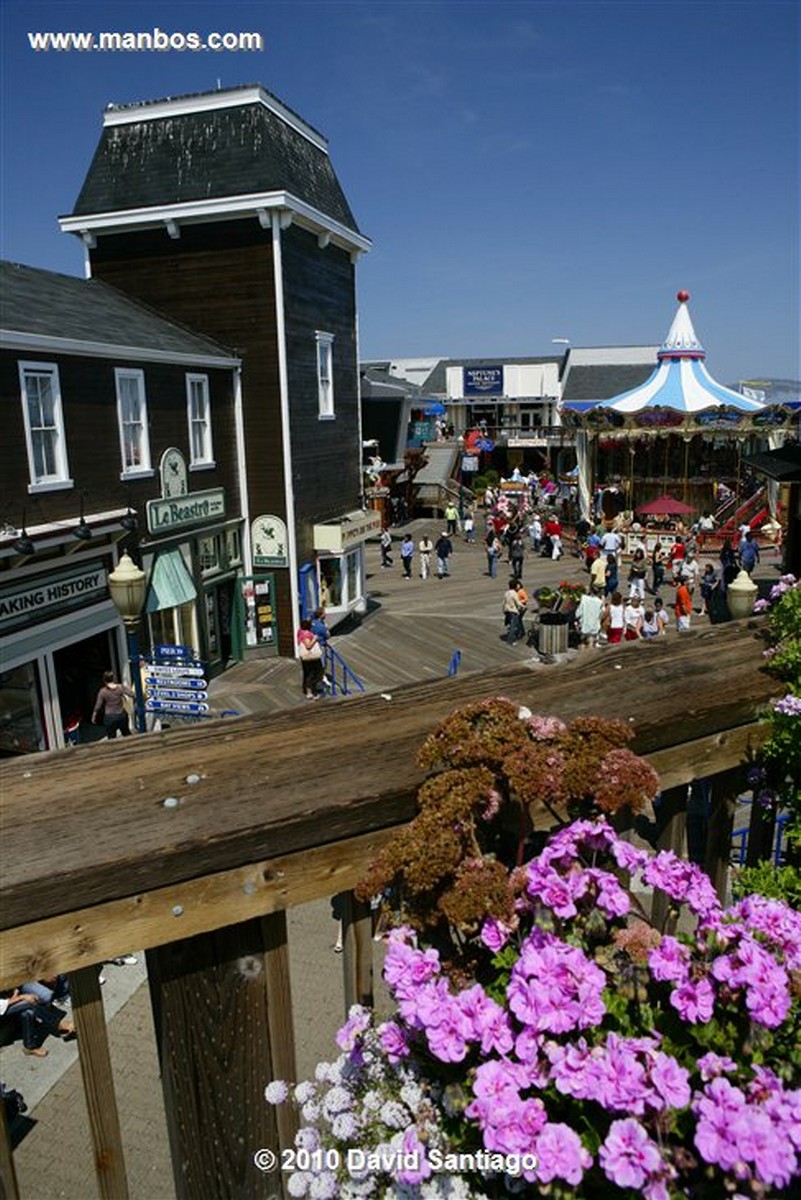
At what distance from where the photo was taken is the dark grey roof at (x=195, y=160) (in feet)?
58.5

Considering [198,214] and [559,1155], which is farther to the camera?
[198,214]

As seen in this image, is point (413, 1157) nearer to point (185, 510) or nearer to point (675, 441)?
point (185, 510)

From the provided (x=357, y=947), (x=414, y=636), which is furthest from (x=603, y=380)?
(x=357, y=947)

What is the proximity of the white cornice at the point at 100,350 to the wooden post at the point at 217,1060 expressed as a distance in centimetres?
1230

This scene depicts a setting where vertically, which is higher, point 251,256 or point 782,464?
point 251,256

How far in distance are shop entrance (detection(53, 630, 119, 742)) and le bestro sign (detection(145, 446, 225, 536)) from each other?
91.5 inches

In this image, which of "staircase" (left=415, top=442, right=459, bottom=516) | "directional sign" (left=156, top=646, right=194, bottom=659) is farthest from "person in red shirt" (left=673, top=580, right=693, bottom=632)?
"staircase" (left=415, top=442, right=459, bottom=516)

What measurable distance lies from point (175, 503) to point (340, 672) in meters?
4.73

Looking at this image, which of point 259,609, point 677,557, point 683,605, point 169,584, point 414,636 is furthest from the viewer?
point 677,557

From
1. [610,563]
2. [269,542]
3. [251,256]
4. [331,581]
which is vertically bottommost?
[610,563]

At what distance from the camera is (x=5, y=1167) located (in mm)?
1233

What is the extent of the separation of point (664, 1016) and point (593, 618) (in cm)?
1637

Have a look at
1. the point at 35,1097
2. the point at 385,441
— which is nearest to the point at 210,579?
the point at 35,1097

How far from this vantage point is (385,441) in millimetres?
33469
